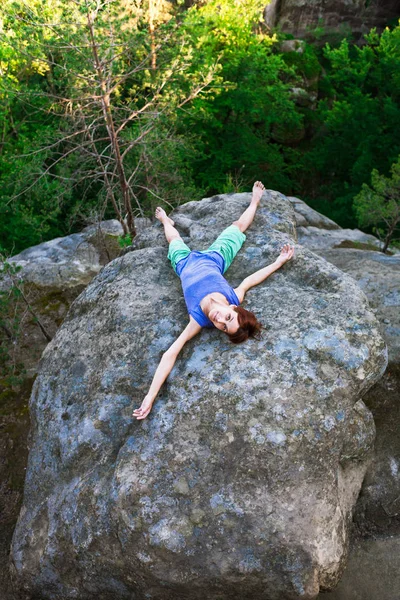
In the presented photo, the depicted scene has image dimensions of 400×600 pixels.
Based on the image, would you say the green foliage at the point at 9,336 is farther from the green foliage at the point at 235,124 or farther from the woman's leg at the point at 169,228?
the green foliage at the point at 235,124

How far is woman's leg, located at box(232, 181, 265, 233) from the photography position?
269 inches

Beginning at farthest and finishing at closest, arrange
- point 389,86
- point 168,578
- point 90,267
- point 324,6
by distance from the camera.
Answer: point 324,6 → point 389,86 → point 90,267 → point 168,578

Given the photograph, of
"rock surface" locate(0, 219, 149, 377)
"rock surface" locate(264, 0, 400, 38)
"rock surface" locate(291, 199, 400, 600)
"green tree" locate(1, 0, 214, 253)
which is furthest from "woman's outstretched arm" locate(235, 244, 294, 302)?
"rock surface" locate(264, 0, 400, 38)

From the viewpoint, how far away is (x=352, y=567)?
18.2 ft

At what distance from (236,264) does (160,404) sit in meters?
2.25

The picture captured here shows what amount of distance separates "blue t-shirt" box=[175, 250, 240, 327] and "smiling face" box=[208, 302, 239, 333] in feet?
0.93

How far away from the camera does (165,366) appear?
16.9ft

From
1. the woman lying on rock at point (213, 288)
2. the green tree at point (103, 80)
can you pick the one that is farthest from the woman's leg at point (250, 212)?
the green tree at point (103, 80)

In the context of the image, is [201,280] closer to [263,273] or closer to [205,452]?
[263,273]

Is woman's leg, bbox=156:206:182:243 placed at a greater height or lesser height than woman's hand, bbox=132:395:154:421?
greater

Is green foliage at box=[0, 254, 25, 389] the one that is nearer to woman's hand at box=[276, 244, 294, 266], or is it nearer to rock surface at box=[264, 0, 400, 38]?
woman's hand at box=[276, 244, 294, 266]

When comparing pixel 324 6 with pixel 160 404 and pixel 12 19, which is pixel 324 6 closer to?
pixel 12 19

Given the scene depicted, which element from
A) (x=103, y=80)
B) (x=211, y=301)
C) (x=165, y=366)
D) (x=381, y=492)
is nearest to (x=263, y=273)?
(x=211, y=301)

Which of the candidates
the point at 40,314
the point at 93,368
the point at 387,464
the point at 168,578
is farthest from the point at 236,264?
the point at 40,314
